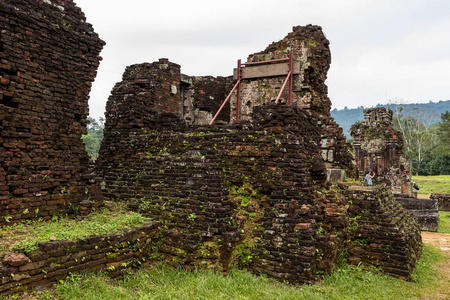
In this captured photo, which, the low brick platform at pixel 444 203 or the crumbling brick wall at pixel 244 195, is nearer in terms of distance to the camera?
the crumbling brick wall at pixel 244 195

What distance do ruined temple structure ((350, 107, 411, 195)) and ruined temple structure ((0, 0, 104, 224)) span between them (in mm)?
15365

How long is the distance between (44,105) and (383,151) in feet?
55.1

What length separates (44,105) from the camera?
5633mm

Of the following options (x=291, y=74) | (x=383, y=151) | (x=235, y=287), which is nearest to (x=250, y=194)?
(x=235, y=287)

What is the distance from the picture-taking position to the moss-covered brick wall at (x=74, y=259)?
12.6ft

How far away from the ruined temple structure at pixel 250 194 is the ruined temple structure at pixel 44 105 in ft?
4.58

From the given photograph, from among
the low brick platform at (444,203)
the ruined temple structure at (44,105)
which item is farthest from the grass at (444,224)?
the ruined temple structure at (44,105)

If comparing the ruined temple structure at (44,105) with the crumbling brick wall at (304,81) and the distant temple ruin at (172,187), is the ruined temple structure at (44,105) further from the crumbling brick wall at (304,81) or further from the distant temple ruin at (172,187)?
the crumbling brick wall at (304,81)

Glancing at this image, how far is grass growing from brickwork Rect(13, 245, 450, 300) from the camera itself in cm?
432

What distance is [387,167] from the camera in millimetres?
17688

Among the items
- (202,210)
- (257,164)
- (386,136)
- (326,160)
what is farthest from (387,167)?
(202,210)

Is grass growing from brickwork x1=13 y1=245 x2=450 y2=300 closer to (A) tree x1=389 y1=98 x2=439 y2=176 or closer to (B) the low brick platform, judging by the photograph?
(B) the low brick platform

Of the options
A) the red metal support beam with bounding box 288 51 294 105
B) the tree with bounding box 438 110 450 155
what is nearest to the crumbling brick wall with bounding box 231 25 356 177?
the red metal support beam with bounding box 288 51 294 105

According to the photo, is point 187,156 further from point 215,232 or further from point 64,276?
point 64,276
